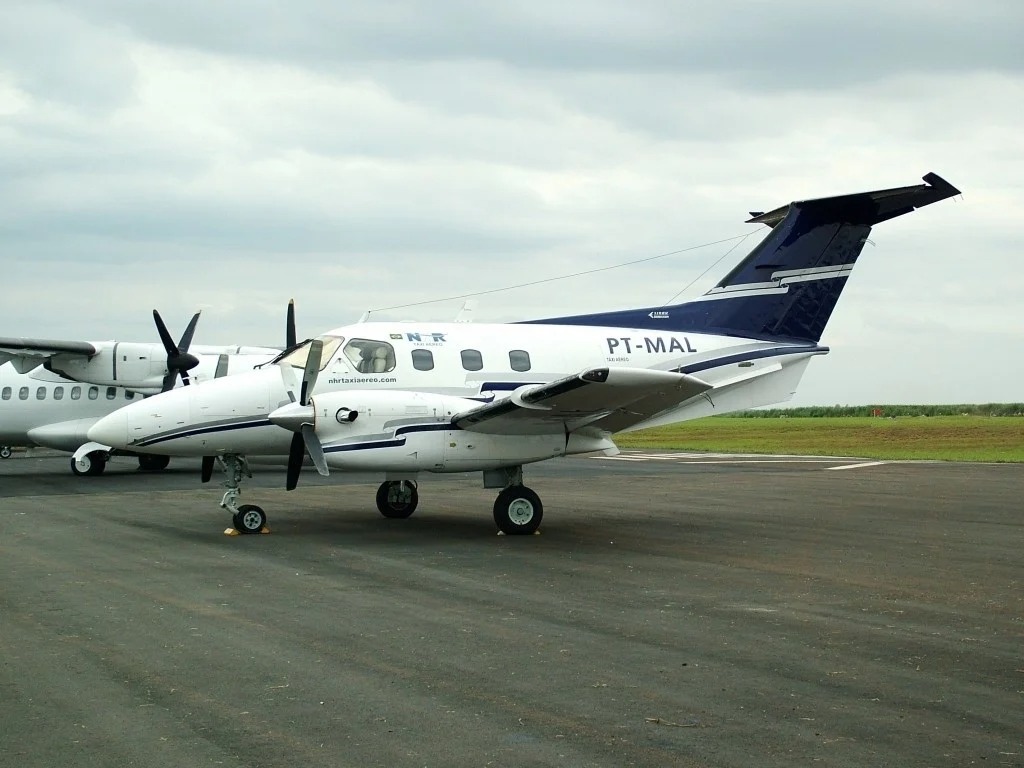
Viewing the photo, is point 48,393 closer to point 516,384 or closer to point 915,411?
point 516,384

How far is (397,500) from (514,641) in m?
9.35

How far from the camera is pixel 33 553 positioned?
1336cm

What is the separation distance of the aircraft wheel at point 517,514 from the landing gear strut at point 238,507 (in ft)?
11.2

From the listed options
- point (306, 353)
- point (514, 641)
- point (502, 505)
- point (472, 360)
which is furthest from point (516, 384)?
point (514, 641)

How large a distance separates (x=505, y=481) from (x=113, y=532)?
18.8 ft

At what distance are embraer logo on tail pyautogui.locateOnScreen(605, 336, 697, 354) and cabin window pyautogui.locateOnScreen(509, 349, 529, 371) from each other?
150 centimetres

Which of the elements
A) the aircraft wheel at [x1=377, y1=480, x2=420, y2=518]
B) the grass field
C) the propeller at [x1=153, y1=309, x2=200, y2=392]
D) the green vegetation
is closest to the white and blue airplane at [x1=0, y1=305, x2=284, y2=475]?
the propeller at [x1=153, y1=309, x2=200, y2=392]

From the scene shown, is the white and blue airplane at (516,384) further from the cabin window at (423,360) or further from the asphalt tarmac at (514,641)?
the asphalt tarmac at (514,641)

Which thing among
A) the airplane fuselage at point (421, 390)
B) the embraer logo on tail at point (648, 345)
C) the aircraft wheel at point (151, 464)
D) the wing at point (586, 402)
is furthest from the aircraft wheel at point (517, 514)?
the aircraft wheel at point (151, 464)

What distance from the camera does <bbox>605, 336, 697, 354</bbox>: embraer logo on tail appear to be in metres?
17.3

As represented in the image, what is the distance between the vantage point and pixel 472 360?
16188 millimetres

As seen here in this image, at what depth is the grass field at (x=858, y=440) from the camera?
Result: 42.8 meters

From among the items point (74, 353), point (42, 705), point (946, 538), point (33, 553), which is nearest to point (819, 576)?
point (946, 538)

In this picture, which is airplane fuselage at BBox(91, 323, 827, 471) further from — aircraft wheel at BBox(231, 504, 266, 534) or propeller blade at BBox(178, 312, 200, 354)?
propeller blade at BBox(178, 312, 200, 354)
